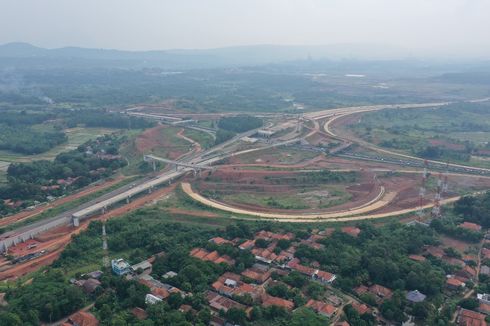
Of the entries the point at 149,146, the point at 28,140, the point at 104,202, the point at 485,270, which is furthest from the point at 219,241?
the point at 28,140

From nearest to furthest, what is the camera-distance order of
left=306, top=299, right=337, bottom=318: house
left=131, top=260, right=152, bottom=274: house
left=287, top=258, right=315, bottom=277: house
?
left=306, top=299, right=337, bottom=318: house, left=131, top=260, right=152, bottom=274: house, left=287, top=258, right=315, bottom=277: house

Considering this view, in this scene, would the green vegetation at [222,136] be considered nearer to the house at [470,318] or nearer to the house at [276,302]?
the house at [276,302]

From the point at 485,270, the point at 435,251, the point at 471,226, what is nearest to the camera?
the point at 485,270

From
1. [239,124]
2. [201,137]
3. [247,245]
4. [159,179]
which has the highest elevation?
[239,124]

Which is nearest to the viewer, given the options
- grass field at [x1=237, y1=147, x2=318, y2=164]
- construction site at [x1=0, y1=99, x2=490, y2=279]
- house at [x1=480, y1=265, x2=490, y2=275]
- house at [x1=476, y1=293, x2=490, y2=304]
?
house at [x1=476, y1=293, x2=490, y2=304]

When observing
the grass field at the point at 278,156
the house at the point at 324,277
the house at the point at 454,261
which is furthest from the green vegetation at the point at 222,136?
the house at the point at 454,261

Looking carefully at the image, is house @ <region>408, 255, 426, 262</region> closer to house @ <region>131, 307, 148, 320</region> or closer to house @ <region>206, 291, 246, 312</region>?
house @ <region>206, 291, 246, 312</region>

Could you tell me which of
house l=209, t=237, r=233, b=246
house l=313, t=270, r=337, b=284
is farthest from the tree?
house l=209, t=237, r=233, b=246

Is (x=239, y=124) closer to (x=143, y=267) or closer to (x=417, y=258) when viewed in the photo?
(x=417, y=258)
